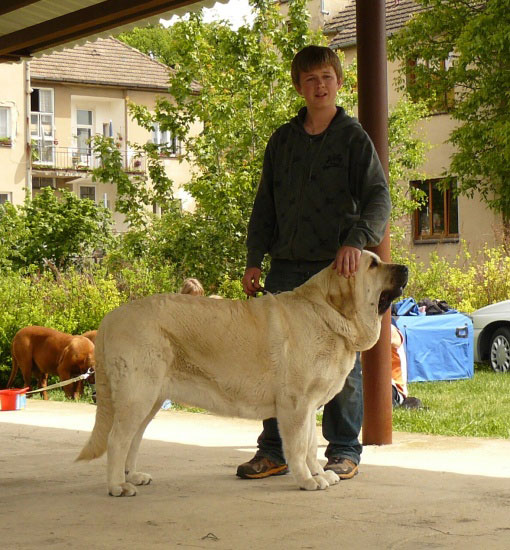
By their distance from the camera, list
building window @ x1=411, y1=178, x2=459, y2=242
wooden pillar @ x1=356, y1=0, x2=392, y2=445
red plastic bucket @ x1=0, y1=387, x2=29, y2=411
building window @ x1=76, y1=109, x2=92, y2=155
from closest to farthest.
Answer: wooden pillar @ x1=356, y1=0, x2=392, y2=445, red plastic bucket @ x1=0, y1=387, x2=29, y2=411, building window @ x1=411, y1=178, x2=459, y2=242, building window @ x1=76, y1=109, x2=92, y2=155

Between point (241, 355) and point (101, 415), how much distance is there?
2.58ft

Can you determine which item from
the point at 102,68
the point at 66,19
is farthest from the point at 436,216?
the point at 66,19

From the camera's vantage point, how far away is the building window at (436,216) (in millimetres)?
30172

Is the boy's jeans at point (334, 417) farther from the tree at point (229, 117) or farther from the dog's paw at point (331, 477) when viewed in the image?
the tree at point (229, 117)

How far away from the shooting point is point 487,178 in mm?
27938

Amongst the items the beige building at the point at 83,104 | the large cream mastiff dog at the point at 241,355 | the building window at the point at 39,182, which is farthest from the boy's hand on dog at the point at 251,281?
the building window at the point at 39,182

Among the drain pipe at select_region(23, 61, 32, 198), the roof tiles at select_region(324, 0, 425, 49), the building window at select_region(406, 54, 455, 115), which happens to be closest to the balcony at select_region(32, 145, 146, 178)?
the drain pipe at select_region(23, 61, 32, 198)

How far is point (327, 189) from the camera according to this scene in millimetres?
5859

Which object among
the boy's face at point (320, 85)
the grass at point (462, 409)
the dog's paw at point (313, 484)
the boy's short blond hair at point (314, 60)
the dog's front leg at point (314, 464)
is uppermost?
the boy's short blond hair at point (314, 60)

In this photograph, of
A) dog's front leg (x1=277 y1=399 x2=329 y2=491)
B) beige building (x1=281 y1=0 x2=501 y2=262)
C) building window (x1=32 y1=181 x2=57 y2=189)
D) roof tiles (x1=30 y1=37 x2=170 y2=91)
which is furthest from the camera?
building window (x1=32 y1=181 x2=57 y2=189)

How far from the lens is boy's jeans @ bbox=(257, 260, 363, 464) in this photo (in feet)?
19.6

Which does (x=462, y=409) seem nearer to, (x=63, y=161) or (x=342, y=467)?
(x=342, y=467)

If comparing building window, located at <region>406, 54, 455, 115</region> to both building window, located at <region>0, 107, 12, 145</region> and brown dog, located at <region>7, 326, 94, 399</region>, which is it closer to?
building window, located at <region>0, 107, 12, 145</region>

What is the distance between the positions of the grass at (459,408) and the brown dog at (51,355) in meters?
0.25
